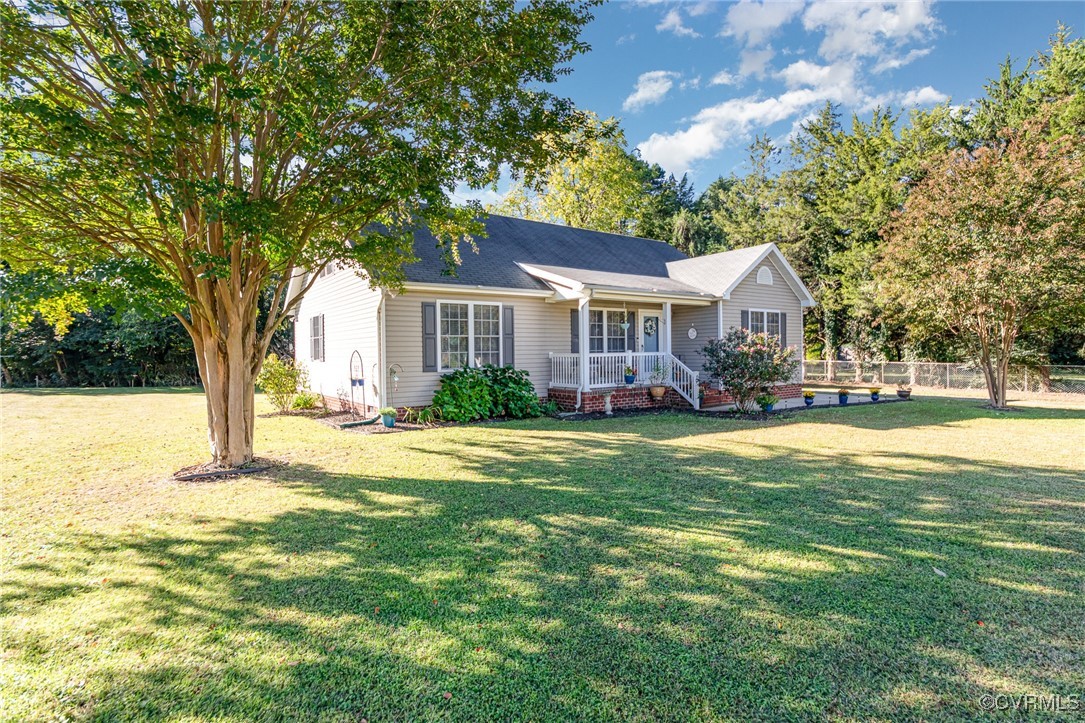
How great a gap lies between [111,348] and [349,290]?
18673 mm

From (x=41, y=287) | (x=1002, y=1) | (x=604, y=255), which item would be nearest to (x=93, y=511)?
(x=41, y=287)

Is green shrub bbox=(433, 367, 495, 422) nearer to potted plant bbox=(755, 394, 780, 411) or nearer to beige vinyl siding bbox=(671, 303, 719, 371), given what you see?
potted plant bbox=(755, 394, 780, 411)

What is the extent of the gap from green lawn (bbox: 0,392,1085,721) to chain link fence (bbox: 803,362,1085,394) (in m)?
14.4

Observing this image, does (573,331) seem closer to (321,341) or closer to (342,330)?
(342,330)

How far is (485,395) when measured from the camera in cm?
1127

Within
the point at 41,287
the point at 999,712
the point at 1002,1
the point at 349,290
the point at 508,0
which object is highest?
the point at 1002,1

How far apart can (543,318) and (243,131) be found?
26.0 feet

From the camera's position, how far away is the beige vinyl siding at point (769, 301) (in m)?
15.2

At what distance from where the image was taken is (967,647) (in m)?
2.64

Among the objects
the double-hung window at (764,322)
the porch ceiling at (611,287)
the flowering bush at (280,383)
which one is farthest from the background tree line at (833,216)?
the flowering bush at (280,383)

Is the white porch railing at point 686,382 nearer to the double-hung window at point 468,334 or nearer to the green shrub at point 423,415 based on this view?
the double-hung window at point 468,334

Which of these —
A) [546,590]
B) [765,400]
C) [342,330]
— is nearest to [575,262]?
[765,400]

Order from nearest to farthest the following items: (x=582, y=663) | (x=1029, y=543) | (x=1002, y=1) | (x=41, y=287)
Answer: (x=582, y=663)
(x=1029, y=543)
(x=41, y=287)
(x=1002, y=1)

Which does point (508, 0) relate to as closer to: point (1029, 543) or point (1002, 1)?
point (1029, 543)
